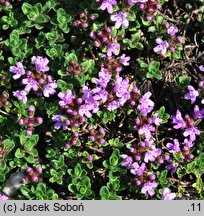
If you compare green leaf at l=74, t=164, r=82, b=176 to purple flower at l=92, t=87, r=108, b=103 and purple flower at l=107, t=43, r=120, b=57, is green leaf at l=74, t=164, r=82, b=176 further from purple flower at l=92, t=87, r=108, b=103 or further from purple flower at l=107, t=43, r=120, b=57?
purple flower at l=107, t=43, r=120, b=57

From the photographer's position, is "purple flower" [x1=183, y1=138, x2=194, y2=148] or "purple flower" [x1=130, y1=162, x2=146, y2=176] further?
"purple flower" [x1=183, y1=138, x2=194, y2=148]

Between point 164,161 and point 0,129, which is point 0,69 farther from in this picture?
point 164,161

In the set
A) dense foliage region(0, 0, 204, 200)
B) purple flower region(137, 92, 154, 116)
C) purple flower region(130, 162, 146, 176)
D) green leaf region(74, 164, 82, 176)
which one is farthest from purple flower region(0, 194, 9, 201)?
purple flower region(137, 92, 154, 116)

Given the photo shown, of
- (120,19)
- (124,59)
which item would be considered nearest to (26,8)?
(120,19)

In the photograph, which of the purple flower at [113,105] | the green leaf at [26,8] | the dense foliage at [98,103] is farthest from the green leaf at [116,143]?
the green leaf at [26,8]

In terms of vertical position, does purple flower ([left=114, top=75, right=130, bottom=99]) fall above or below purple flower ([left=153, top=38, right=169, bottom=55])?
below
